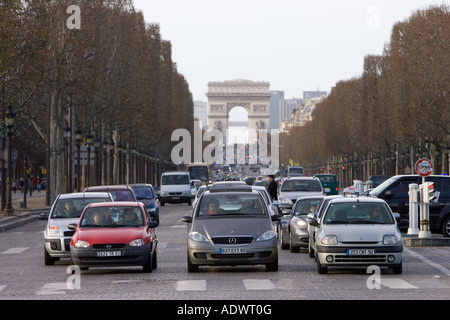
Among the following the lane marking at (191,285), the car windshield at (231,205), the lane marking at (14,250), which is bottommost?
the lane marking at (14,250)

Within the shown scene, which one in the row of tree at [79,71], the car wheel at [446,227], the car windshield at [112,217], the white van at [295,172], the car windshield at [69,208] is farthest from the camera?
the white van at [295,172]

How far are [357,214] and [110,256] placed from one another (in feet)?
14.8

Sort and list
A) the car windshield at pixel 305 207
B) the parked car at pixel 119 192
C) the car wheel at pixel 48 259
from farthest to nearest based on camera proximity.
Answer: the parked car at pixel 119 192 < the car windshield at pixel 305 207 < the car wheel at pixel 48 259

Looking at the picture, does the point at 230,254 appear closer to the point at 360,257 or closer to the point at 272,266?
the point at 272,266

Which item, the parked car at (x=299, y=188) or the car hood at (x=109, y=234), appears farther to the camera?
the parked car at (x=299, y=188)

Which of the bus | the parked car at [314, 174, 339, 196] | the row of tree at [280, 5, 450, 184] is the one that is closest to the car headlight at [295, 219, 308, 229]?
the parked car at [314, 174, 339, 196]

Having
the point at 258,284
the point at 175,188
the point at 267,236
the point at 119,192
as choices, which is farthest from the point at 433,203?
the point at 175,188

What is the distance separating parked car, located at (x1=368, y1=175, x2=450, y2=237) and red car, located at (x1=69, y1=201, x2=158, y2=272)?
487 inches

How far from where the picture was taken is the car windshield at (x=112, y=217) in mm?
20656

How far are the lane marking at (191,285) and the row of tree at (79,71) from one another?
22.5m

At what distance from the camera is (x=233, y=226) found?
19688 millimetres

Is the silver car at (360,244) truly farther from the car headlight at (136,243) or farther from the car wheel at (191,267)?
the car headlight at (136,243)

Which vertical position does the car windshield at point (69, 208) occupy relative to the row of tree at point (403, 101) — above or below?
below

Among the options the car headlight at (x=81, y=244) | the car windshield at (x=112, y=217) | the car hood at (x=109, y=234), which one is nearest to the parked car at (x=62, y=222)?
the car windshield at (x=112, y=217)
